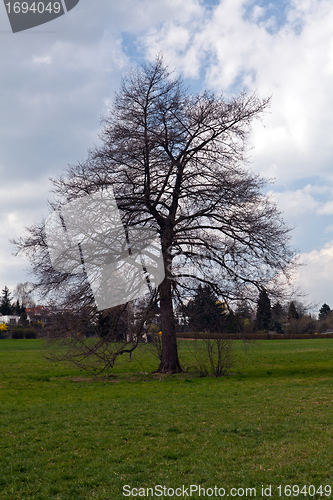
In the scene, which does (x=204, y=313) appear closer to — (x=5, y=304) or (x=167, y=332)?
(x=167, y=332)

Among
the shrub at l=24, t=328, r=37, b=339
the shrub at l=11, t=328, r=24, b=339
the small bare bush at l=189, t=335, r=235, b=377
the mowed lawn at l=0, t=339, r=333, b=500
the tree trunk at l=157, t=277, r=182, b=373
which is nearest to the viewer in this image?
the mowed lawn at l=0, t=339, r=333, b=500

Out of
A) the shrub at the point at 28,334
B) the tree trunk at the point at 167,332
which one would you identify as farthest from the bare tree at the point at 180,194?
the shrub at the point at 28,334

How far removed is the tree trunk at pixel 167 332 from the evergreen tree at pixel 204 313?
950mm

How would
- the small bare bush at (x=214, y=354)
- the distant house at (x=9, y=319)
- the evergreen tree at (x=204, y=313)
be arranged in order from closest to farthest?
1. the evergreen tree at (x=204, y=313)
2. the small bare bush at (x=214, y=354)
3. the distant house at (x=9, y=319)

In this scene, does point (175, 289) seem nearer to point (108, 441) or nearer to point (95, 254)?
point (95, 254)

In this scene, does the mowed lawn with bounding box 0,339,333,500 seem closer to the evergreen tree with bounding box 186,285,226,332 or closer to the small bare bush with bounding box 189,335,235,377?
the small bare bush with bounding box 189,335,235,377

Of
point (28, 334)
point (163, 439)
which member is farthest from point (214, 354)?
point (28, 334)

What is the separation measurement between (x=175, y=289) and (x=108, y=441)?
9.74 m

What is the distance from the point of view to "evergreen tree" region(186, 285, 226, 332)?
16859mm

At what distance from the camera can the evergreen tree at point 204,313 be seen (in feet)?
55.3

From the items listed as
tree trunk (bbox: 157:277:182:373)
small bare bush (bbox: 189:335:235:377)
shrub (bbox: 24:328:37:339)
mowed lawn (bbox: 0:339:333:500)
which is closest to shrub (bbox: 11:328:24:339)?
shrub (bbox: 24:328:37:339)

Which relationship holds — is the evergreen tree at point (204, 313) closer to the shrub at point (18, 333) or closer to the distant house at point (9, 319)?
the shrub at point (18, 333)

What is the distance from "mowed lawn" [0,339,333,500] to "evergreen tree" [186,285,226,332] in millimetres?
2806

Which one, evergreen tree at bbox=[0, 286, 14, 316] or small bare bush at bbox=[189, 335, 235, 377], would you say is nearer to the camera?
small bare bush at bbox=[189, 335, 235, 377]
